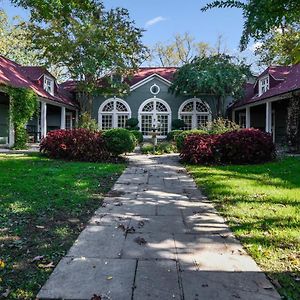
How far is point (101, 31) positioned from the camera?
2222 cm

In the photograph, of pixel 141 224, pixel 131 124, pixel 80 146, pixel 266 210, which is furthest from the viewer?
pixel 131 124

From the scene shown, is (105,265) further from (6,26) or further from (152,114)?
(6,26)

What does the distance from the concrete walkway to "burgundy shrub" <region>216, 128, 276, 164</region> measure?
631 cm

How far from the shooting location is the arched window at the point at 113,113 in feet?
94.1

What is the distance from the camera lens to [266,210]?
5.84 meters

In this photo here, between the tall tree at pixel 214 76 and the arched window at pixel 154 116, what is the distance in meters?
3.08

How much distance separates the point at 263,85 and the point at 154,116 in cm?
868

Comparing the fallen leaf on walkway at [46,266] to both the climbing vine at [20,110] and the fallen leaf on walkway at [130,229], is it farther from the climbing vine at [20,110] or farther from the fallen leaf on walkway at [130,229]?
the climbing vine at [20,110]

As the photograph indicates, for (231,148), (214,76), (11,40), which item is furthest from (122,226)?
(11,40)

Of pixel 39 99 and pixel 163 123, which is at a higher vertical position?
pixel 39 99

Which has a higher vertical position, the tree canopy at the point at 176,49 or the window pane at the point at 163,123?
the tree canopy at the point at 176,49

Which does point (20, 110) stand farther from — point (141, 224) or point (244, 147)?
point (141, 224)

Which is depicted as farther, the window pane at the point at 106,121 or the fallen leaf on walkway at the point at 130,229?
the window pane at the point at 106,121

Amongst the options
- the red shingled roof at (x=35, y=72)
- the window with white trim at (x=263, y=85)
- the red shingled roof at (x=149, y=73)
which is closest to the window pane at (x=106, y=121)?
the red shingled roof at (x=149, y=73)
